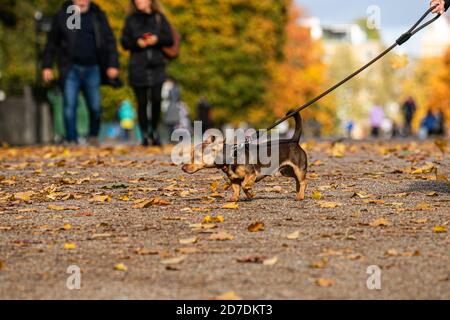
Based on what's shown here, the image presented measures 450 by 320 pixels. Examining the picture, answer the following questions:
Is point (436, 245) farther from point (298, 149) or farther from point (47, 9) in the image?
point (47, 9)

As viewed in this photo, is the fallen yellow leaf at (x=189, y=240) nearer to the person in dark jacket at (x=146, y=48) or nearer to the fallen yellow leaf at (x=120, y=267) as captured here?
the fallen yellow leaf at (x=120, y=267)

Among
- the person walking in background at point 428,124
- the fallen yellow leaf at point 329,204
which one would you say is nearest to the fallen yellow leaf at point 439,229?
the fallen yellow leaf at point 329,204

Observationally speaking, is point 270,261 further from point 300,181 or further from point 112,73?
point 112,73

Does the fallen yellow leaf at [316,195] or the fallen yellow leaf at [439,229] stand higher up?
the fallen yellow leaf at [316,195]

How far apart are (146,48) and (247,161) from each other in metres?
8.98

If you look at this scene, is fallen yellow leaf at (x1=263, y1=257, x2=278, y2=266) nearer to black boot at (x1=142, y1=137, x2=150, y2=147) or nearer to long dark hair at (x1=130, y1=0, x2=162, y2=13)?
long dark hair at (x1=130, y1=0, x2=162, y2=13)

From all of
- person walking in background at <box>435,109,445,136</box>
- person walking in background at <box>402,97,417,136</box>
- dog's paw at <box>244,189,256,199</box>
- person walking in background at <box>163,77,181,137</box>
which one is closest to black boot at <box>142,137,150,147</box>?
dog's paw at <box>244,189,256,199</box>

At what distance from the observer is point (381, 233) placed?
7.77 meters

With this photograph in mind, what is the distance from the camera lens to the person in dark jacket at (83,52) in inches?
697

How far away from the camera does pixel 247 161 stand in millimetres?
9078

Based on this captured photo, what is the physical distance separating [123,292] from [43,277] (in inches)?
26.2

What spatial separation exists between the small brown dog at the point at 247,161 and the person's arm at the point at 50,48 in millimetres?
9216

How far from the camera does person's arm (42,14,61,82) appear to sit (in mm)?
18125

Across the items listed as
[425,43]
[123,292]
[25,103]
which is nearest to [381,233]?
[123,292]
